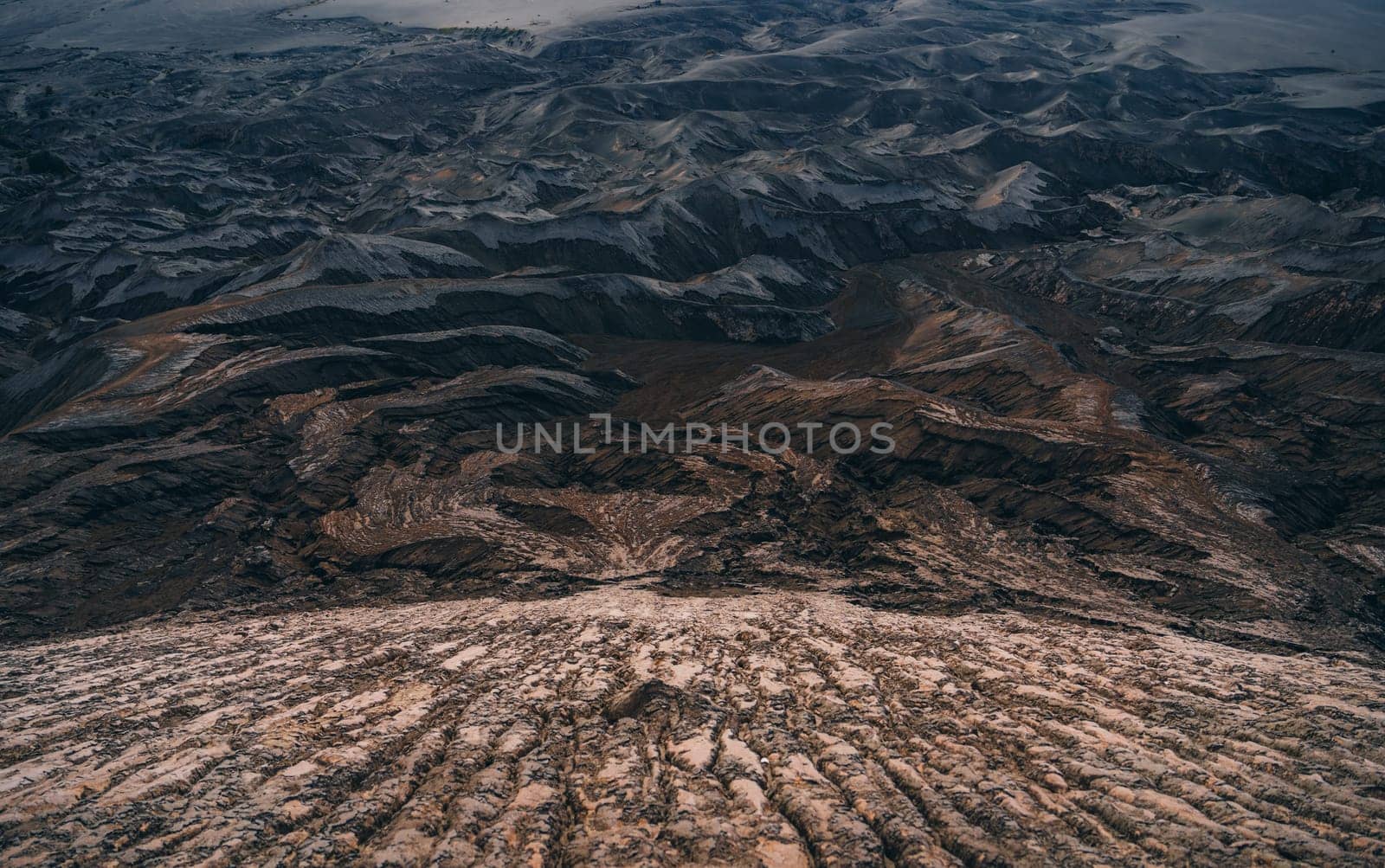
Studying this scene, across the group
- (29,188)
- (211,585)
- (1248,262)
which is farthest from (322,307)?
(29,188)

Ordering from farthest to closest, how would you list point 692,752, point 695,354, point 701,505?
point 695,354 < point 701,505 < point 692,752

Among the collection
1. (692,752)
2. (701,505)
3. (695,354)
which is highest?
(692,752)

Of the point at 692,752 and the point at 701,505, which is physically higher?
the point at 692,752

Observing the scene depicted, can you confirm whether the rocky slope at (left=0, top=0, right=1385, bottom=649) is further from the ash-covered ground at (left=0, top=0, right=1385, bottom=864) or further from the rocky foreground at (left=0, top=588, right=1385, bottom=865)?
the rocky foreground at (left=0, top=588, right=1385, bottom=865)

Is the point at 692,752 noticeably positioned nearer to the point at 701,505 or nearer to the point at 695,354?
the point at 701,505

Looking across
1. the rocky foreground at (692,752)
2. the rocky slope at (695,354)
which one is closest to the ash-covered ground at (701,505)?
the rocky foreground at (692,752)

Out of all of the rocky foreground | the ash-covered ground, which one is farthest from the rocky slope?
the rocky foreground

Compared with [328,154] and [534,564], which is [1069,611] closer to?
[534,564]

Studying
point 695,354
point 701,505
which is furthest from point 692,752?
point 695,354

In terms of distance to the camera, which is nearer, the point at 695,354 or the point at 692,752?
the point at 692,752
